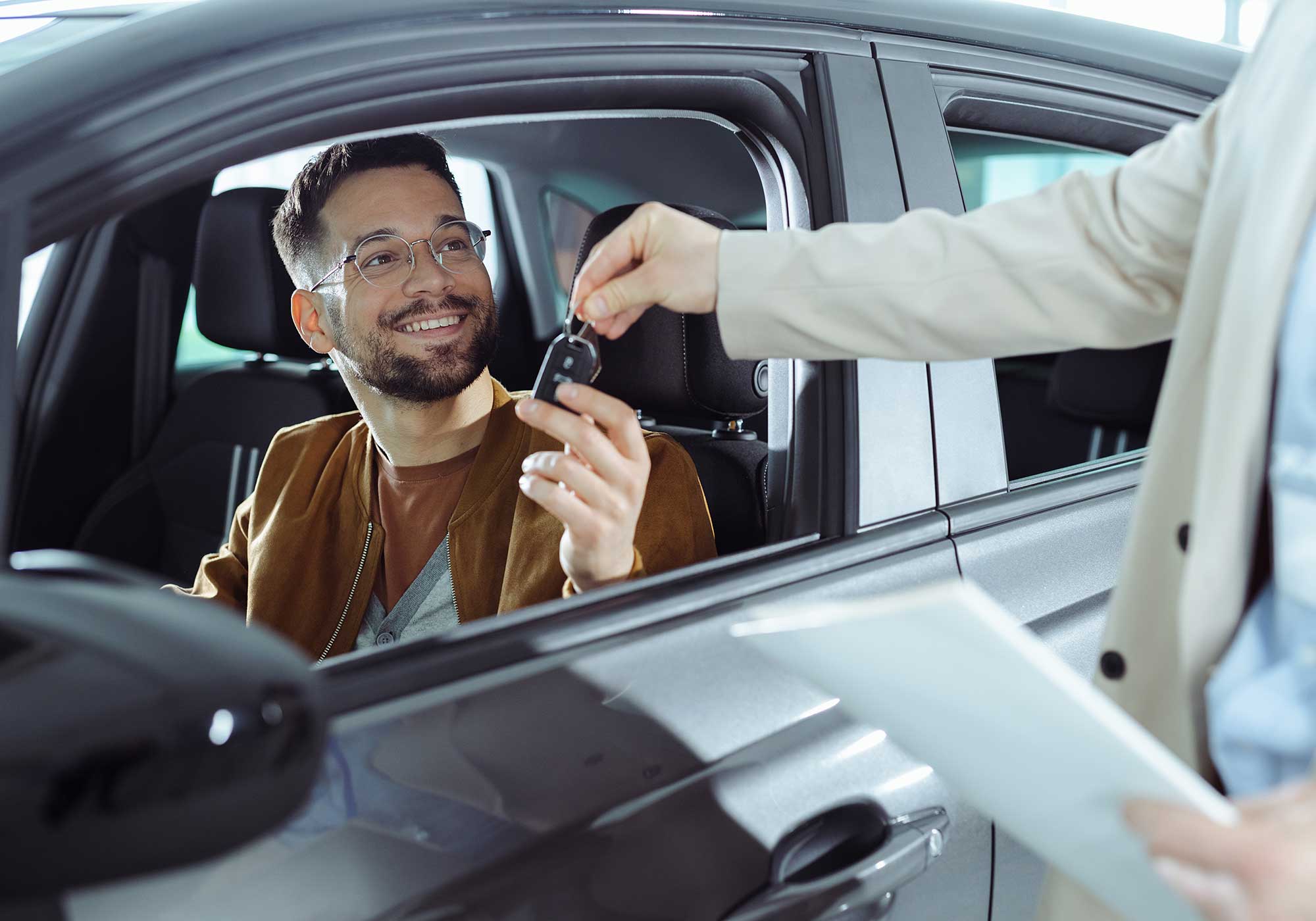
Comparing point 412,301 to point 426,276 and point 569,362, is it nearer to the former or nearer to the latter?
point 426,276

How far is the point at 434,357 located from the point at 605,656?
0.96 meters

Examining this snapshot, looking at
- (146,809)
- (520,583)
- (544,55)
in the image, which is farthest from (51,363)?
(146,809)

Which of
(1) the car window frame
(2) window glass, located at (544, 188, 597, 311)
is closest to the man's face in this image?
(1) the car window frame

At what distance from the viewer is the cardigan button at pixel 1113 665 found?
1.05 metres

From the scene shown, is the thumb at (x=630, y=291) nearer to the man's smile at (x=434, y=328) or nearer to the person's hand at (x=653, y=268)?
the person's hand at (x=653, y=268)

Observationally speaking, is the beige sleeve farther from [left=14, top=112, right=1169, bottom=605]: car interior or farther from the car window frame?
[left=14, top=112, right=1169, bottom=605]: car interior

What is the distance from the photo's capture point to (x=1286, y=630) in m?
0.86

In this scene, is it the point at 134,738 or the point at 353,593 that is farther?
the point at 353,593

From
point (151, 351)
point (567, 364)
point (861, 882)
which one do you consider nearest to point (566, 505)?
point (567, 364)

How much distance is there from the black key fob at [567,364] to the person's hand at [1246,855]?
78cm

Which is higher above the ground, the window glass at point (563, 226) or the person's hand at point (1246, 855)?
the window glass at point (563, 226)

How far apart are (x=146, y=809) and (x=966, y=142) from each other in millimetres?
3988

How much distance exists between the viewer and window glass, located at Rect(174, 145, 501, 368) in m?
2.93

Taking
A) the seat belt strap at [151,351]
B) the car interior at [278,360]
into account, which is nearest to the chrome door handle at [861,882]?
the car interior at [278,360]
